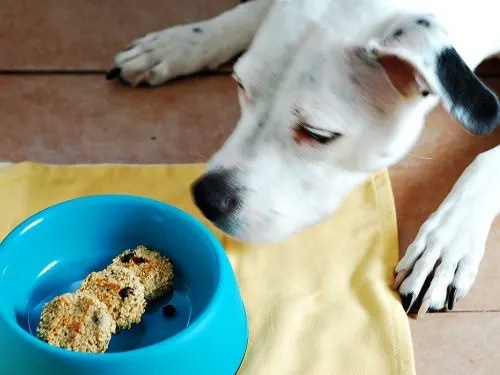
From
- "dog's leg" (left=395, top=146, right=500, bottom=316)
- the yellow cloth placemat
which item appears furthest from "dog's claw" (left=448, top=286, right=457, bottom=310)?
the yellow cloth placemat

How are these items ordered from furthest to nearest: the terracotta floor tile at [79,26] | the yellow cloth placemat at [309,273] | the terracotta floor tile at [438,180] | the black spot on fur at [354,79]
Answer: the terracotta floor tile at [79,26]
the terracotta floor tile at [438,180]
the yellow cloth placemat at [309,273]
the black spot on fur at [354,79]

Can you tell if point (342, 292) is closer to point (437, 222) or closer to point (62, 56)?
point (437, 222)

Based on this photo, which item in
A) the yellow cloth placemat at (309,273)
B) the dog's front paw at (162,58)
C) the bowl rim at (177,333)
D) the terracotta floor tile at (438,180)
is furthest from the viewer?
the dog's front paw at (162,58)

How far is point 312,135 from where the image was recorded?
3.66ft

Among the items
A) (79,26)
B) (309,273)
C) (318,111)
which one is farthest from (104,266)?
(79,26)

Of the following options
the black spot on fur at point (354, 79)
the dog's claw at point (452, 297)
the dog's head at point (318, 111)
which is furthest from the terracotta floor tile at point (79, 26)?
the dog's claw at point (452, 297)

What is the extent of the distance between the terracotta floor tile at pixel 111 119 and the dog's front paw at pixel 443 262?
54cm

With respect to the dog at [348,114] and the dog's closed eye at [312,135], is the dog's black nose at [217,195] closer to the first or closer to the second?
the dog at [348,114]

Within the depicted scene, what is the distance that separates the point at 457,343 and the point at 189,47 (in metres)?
0.94

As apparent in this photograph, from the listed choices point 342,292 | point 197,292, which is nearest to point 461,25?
point 342,292

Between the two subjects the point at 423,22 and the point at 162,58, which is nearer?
the point at 423,22

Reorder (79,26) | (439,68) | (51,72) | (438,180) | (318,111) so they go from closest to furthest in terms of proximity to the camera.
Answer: (439,68)
(318,111)
(438,180)
(51,72)
(79,26)

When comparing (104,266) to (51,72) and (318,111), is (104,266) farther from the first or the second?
(51,72)

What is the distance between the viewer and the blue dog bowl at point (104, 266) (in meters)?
0.99
